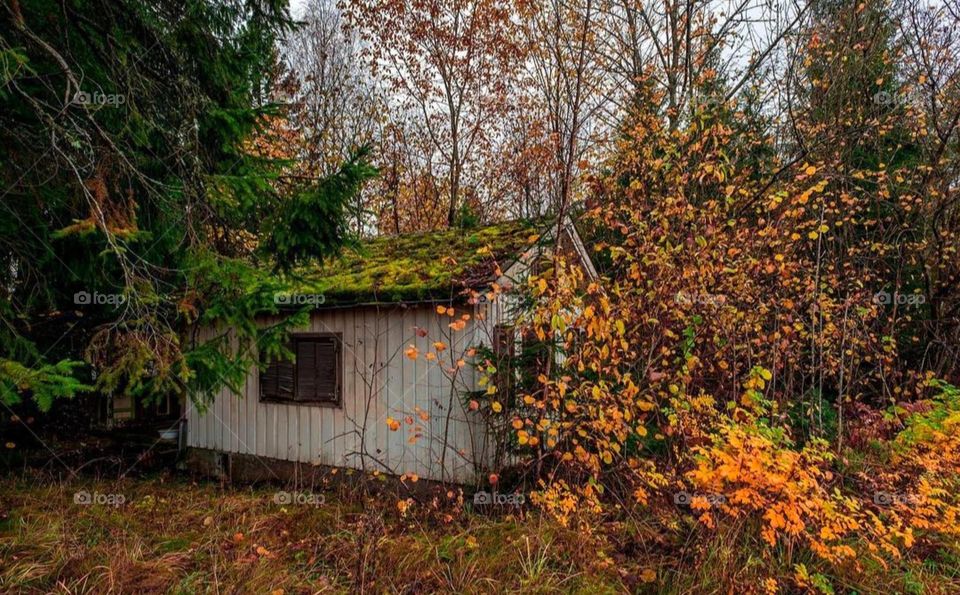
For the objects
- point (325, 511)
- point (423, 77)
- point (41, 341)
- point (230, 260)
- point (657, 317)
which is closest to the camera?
point (230, 260)

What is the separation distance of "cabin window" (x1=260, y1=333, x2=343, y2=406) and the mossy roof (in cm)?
88

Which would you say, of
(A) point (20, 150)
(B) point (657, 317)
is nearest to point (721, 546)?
(B) point (657, 317)

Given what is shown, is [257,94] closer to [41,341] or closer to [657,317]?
[41,341]

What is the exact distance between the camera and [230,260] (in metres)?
5.05

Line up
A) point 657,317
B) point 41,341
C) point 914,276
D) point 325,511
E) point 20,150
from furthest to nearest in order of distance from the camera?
1. point 914,276
2. point 41,341
3. point 325,511
4. point 657,317
5. point 20,150

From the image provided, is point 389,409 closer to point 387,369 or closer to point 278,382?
point 387,369

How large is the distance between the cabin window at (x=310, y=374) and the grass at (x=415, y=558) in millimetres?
2548

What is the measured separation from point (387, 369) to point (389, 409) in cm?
57

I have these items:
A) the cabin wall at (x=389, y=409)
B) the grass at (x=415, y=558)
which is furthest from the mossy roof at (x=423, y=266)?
the grass at (x=415, y=558)

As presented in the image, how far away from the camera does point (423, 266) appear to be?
759 centimetres

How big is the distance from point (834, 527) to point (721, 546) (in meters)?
→ 0.85

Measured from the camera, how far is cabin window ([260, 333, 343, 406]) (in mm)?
7946

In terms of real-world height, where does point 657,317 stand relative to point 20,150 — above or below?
below

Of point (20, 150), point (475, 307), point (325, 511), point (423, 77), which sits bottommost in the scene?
point (325, 511)
